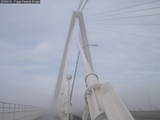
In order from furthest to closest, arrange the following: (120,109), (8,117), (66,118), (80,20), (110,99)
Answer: (80,20) → (8,117) → (66,118) → (110,99) → (120,109)

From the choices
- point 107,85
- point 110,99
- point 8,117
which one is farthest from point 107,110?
point 8,117

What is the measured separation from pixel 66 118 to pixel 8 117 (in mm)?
5643

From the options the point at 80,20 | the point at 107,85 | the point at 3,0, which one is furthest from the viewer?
the point at 80,20

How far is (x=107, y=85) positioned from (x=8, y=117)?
11101mm

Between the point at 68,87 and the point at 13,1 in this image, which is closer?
the point at 68,87

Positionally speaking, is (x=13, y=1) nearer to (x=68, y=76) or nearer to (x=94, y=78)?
(x=68, y=76)

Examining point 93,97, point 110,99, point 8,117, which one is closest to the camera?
point 110,99

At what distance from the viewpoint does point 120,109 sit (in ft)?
11.6

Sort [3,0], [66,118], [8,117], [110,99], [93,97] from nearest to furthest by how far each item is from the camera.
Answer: [110,99], [93,97], [66,118], [8,117], [3,0]

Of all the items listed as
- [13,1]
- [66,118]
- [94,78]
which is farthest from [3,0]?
[94,78]

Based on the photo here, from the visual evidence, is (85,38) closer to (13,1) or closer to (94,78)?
(13,1)

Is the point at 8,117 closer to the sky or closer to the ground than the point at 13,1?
closer to the ground

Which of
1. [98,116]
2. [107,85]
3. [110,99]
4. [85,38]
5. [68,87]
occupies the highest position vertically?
[85,38]

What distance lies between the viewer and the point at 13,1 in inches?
568
